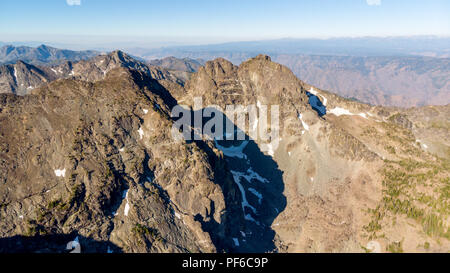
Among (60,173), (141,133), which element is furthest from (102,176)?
(141,133)

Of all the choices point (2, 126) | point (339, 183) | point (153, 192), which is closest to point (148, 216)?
point (153, 192)

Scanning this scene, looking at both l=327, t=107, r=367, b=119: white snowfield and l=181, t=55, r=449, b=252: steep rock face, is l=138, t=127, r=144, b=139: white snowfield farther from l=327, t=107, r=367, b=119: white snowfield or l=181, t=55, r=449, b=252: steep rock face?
l=327, t=107, r=367, b=119: white snowfield

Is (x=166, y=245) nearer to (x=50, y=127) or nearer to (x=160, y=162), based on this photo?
(x=160, y=162)

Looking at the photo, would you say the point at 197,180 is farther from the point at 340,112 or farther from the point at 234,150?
the point at 340,112

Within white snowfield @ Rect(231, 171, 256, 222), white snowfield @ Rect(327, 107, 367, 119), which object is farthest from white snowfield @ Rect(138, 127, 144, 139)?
white snowfield @ Rect(327, 107, 367, 119)

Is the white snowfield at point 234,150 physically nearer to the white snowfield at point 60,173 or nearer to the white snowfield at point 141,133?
the white snowfield at point 141,133

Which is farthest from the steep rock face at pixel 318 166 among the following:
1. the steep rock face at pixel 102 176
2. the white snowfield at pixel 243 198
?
the steep rock face at pixel 102 176
